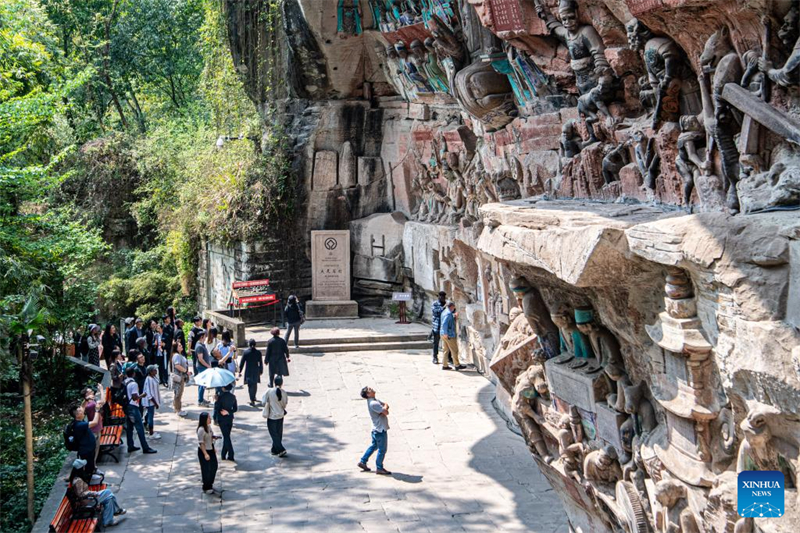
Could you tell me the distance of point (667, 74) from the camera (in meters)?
7.09

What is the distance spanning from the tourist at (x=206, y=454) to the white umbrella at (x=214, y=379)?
849mm

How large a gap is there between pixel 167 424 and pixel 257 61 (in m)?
11.3

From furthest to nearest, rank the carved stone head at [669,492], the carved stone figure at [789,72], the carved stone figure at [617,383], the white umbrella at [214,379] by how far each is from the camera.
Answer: the white umbrella at [214,379], the carved stone figure at [617,383], the carved stone head at [669,492], the carved stone figure at [789,72]

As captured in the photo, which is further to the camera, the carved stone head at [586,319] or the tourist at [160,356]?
the tourist at [160,356]

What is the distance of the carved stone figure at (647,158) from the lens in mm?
7781

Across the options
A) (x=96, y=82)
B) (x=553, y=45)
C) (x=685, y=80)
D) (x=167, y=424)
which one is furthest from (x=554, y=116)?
(x=96, y=82)

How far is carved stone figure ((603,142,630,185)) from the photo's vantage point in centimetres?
852

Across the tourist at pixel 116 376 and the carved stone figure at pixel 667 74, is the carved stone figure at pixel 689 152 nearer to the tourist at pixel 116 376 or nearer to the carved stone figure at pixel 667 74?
the carved stone figure at pixel 667 74

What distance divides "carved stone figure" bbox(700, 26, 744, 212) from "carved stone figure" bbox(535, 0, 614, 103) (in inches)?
86.8

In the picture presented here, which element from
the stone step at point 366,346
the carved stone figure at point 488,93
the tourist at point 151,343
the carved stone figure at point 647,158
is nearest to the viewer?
the carved stone figure at point 647,158

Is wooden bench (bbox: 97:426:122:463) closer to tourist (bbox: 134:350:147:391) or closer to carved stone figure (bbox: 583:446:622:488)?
tourist (bbox: 134:350:147:391)

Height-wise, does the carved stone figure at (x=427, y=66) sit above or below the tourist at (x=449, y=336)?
above

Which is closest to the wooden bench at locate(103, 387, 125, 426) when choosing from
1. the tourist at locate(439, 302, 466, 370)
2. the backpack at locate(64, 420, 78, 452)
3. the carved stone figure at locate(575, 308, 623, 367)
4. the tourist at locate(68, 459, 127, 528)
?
the backpack at locate(64, 420, 78, 452)

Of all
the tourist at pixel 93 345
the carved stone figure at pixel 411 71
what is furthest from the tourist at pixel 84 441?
the carved stone figure at pixel 411 71
